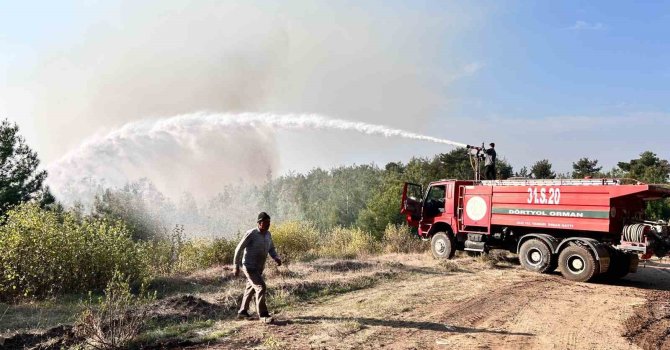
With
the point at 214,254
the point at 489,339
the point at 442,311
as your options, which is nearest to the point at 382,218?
the point at 214,254

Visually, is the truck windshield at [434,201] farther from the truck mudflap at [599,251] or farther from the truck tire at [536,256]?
the truck mudflap at [599,251]

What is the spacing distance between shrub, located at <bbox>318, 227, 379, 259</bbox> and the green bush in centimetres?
804

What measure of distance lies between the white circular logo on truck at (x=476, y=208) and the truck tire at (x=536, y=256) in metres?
1.75

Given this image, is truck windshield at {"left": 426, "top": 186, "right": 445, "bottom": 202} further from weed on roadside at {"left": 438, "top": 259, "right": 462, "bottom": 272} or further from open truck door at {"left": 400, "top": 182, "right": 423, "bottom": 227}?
weed on roadside at {"left": 438, "top": 259, "right": 462, "bottom": 272}

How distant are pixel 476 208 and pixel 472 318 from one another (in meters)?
7.61

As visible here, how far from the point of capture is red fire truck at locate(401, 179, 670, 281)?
11461 mm

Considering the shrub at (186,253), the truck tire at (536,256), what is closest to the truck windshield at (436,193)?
the truck tire at (536,256)

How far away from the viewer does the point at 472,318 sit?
26.1 ft

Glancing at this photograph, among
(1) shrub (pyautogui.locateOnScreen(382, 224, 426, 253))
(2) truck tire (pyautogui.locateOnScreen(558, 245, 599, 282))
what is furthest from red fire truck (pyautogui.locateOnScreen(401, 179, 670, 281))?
(1) shrub (pyautogui.locateOnScreen(382, 224, 426, 253))

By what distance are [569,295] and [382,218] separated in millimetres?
15738

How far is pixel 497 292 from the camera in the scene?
400 inches

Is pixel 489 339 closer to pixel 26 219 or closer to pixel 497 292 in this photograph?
pixel 497 292

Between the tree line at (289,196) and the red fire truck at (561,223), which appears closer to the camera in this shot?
the red fire truck at (561,223)

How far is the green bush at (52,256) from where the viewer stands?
381 inches
